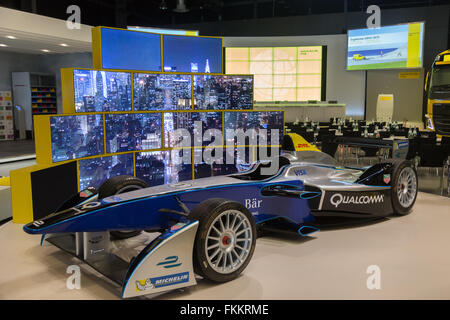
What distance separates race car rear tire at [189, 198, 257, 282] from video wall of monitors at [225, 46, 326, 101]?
12826 millimetres

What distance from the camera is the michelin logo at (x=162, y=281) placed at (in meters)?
2.78

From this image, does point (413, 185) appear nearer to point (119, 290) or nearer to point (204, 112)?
point (204, 112)

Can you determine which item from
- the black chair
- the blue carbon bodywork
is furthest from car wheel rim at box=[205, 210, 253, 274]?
the black chair

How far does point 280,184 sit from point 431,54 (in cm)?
1296

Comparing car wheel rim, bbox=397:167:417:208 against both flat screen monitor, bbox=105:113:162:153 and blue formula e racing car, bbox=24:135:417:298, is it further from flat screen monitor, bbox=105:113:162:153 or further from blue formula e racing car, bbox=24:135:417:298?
flat screen monitor, bbox=105:113:162:153

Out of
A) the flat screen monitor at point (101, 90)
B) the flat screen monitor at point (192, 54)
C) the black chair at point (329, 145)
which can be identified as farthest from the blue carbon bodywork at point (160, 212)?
the black chair at point (329, 145)

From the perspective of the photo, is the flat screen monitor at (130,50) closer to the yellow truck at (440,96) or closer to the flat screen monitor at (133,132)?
the flat screen monitor at (133,132)

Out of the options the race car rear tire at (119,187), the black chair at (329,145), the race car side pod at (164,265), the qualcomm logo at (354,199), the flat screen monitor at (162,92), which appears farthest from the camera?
the black chair at (329,145)

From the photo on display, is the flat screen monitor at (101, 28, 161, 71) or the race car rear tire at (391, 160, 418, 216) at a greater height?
the flat screen monitor at (101, 28, 161, 71)

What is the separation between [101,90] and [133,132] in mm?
757

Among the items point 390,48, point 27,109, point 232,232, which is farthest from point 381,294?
point 27,109

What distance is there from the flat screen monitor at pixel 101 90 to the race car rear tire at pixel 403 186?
3639 millimetres

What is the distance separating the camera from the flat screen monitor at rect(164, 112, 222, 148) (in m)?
6.50
